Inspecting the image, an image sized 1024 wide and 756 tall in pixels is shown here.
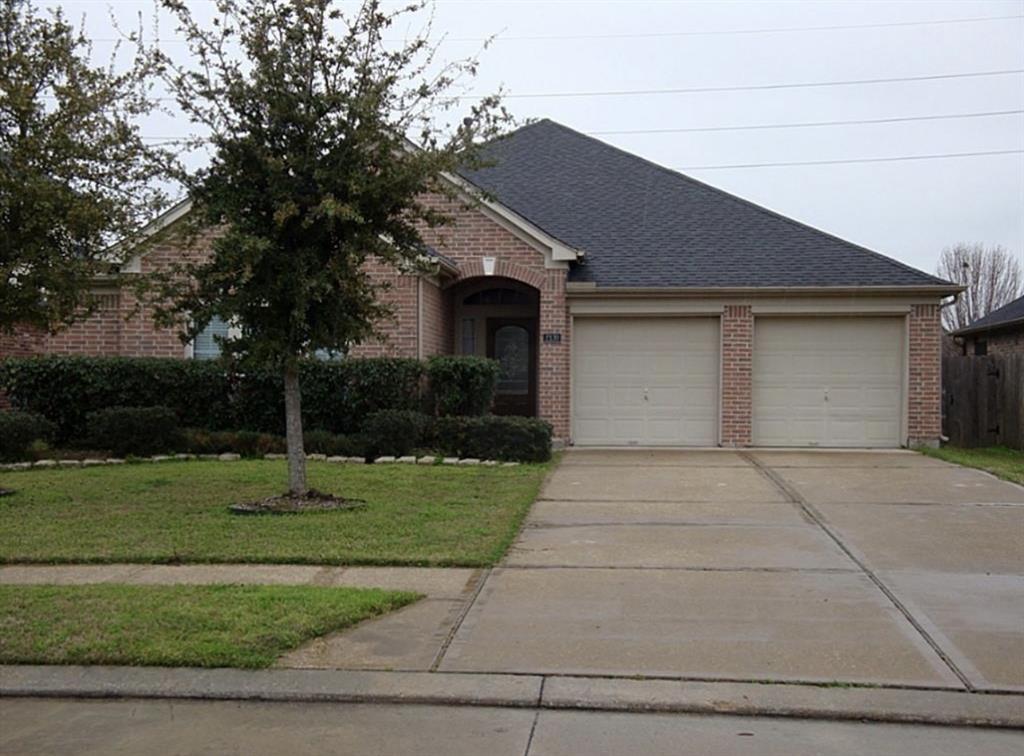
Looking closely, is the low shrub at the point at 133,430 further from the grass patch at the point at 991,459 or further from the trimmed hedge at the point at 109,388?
the grass patch at the point at 991,459

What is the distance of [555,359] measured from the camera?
18.0 metres

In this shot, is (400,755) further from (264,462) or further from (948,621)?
(264,462)

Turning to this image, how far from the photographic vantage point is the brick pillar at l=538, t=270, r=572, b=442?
703 inches

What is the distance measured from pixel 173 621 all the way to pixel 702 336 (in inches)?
520

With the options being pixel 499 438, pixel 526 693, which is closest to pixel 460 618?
pixel 526 693

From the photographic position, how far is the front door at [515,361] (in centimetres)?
1989

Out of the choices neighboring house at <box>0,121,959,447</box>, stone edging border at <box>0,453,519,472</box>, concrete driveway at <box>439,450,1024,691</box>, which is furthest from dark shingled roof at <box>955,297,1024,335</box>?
stone edging border at <box>0,453,519,472</box>

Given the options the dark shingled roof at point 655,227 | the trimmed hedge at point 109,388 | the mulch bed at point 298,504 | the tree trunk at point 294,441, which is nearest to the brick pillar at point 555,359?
the dark shingled roof at point 655,227

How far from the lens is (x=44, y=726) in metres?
5.11

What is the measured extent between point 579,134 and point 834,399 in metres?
9.26

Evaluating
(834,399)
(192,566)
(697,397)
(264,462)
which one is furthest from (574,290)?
(192,566)

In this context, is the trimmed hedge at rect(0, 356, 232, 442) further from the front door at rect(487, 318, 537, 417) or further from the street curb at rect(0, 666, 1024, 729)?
the street curb at rect(0, 666, 1024, 729)

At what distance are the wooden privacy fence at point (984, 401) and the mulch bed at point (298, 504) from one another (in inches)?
503

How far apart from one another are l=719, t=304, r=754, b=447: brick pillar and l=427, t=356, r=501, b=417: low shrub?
4.42 m
